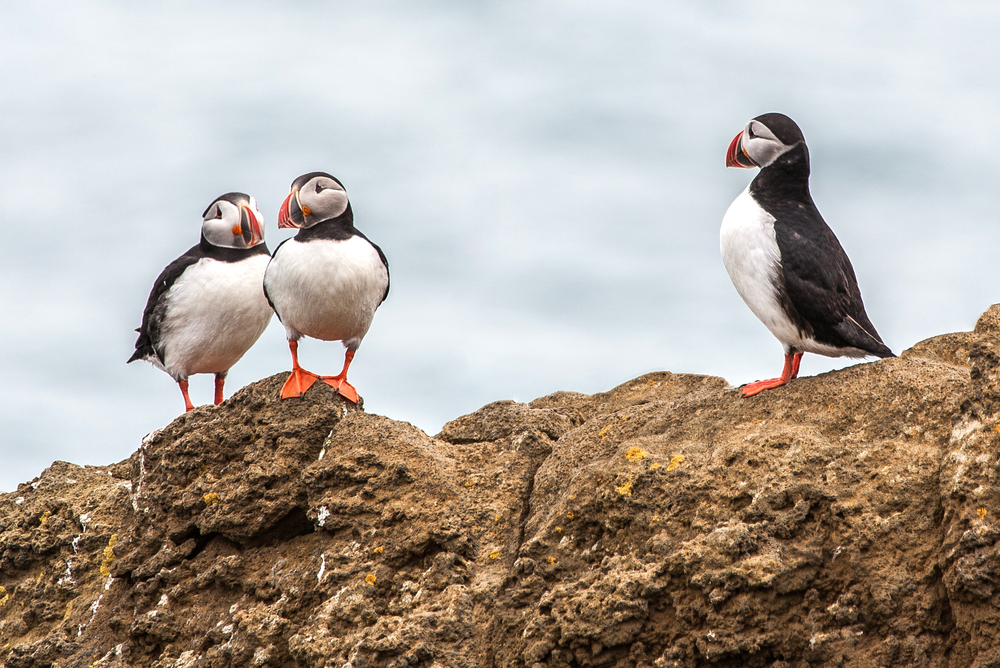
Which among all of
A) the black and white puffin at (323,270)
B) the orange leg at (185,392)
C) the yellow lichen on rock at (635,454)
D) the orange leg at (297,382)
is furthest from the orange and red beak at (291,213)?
the yellow lichen on rock at (635,454)

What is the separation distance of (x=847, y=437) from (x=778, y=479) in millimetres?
479

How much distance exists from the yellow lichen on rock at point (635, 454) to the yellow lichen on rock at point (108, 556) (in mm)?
3349

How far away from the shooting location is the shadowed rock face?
409 cm

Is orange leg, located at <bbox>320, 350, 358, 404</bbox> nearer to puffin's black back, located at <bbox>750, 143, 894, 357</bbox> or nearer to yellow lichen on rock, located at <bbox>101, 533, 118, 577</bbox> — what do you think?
yellow lichen on rock, located at <bbox>101, 533, 118, 577</bbox>

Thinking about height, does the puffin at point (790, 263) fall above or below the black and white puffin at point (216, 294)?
below

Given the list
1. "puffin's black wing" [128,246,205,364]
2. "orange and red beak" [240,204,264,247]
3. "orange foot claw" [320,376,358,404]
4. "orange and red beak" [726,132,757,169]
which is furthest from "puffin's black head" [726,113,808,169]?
"puffin's black wing" [128,246,205,364]

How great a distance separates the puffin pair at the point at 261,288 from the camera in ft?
22.4

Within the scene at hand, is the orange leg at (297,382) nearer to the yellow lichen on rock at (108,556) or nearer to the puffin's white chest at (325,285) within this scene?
the puffin's white chest at (325,285)

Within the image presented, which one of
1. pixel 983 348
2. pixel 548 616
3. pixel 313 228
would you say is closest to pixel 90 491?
pixel 313 228

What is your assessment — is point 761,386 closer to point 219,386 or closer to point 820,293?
point 820,293

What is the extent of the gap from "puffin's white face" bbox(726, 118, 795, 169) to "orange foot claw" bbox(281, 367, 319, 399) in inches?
121

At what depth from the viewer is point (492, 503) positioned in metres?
5.40

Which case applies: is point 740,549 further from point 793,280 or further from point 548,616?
point 793,280

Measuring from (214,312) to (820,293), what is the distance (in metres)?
4.83
